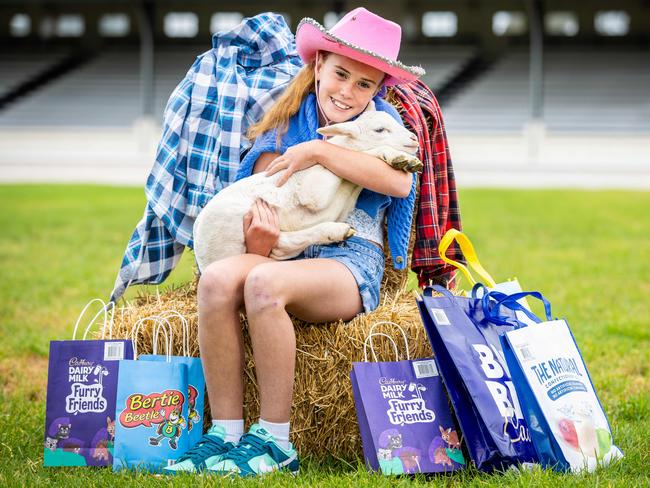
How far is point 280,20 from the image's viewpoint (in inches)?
161

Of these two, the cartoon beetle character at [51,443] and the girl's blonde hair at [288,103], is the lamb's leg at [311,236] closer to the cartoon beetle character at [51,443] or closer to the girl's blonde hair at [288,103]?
the girl's blonde hair at [288,103]

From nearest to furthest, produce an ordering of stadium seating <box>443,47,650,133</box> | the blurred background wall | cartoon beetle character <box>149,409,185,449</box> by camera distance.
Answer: cartoon beetle character <box>149,409,185,449</box> < the blurred background wall < stadium seating <box>443,47,650,133</box>

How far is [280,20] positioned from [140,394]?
1809 millimetres

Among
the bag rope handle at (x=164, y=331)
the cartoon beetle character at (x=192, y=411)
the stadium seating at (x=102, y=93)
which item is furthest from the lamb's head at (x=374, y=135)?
the stadium seating at (x=102, y=93)

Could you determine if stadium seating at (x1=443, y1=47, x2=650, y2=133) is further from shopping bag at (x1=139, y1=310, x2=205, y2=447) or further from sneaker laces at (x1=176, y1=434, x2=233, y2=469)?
sneaker laces at (x1=176, y1=434, x2=233, y2=469)

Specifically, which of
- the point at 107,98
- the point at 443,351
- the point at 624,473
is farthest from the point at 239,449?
the point at 107,98

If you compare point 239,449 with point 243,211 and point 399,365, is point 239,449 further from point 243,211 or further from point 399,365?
point 243,211

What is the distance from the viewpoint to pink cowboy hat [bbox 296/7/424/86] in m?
3.23

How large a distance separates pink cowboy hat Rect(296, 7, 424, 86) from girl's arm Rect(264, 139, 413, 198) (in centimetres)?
32

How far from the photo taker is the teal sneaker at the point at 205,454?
2.91 metres

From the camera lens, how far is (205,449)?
2967mm

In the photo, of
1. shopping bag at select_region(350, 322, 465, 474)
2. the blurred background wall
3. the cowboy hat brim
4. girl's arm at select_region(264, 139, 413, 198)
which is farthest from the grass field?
the blurred background wall

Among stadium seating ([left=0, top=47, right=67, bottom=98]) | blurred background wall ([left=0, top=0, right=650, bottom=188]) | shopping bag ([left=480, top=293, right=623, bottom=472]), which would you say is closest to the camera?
shopping bag ([left=480, top=293, right=623, bottom=472])

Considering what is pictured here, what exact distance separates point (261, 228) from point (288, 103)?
569 mm
